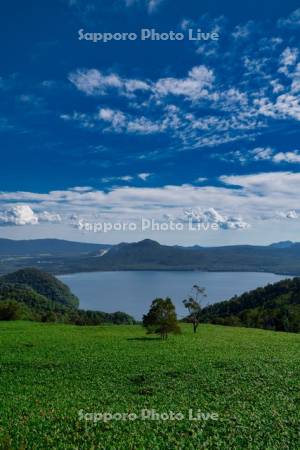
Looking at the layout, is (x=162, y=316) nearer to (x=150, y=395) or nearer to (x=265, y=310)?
(x=150, y=395)

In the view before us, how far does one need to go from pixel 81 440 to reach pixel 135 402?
20.1ft

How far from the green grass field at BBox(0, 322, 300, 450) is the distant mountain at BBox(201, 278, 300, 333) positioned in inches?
2705

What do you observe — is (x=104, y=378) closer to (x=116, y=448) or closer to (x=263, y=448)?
(x=116, y=448)

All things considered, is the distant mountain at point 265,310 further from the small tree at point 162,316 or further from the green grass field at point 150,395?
the green grass field at point 150,395

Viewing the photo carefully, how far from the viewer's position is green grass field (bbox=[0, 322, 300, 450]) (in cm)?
1692

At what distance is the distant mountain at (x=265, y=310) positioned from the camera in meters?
111

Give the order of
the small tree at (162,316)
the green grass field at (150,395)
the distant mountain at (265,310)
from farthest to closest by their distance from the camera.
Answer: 1. the distant mountain at (265,310)
2. the small tree at (162,316)
3. the green grass field at (150,395)

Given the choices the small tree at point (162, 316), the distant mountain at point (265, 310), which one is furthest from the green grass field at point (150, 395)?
the distant mountain at point (265, 310)

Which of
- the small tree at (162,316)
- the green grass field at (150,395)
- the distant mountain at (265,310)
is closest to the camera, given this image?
the green grass field at (150,395)

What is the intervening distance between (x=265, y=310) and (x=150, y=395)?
113 meters

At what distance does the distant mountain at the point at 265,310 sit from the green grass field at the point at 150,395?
68.7 m

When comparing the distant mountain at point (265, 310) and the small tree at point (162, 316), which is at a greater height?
Answer: the small tree at point (162, 316)

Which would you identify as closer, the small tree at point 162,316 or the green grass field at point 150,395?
the green grass field at point 150,395

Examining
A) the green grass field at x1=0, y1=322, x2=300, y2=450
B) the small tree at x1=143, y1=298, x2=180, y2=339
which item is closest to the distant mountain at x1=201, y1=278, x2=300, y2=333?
the small tree at x1=143, y1=298, x2=180, y2=339
